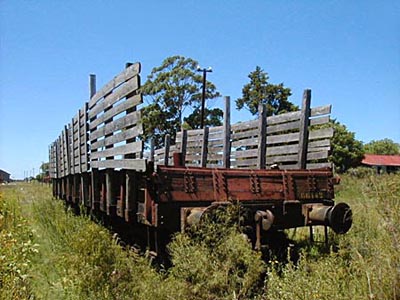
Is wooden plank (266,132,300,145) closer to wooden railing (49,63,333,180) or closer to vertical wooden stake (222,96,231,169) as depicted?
wooden railing (49,63,333,180)

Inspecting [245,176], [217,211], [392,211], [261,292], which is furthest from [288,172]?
[392,211]

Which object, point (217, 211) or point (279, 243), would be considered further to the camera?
point (279, 243)

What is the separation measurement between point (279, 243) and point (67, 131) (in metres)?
7.03

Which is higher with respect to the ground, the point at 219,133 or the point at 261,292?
the point at 219,133

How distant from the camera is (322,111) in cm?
673

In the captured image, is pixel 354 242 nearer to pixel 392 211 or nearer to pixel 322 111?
pixel 392 211

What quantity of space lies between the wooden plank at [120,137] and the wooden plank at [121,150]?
10 cm

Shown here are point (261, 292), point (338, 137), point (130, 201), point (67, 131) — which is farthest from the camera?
point (338, 137)

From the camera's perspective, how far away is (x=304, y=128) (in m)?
6.75

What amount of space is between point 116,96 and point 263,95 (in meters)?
33.7

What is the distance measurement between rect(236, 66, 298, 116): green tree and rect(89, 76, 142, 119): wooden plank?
30.7 m

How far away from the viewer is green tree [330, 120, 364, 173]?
43875 millimetres

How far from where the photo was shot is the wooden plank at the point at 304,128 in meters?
6.76

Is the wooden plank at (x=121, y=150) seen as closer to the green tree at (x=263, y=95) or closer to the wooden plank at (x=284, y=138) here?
the wooden plank at (x=284, y=138)
